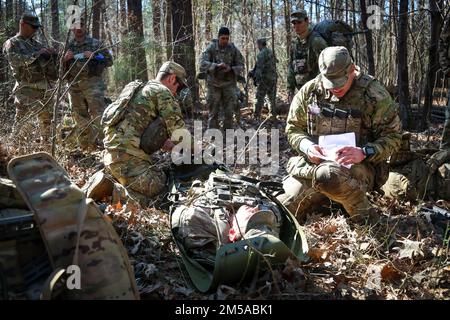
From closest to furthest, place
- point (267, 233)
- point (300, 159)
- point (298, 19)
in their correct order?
point (267, 233), point (300, 159), point (298, 19)

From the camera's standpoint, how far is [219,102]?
7930mm

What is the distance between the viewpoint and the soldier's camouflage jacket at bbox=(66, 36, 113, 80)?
21.2ft

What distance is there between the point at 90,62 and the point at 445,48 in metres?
4.73

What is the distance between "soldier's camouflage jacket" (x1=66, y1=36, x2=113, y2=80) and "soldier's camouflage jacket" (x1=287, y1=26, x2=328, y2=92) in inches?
112

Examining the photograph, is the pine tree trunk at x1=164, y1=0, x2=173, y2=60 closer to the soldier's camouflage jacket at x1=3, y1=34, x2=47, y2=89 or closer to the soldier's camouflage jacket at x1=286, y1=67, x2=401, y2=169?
the soldier's camouflage jacket at x1=3, y1=34, x2=47, y2=89

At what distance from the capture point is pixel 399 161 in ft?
14.9

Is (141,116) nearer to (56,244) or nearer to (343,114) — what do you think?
(343,114)

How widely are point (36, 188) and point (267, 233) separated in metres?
1.41

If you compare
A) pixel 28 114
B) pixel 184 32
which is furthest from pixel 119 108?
pixel 184 32

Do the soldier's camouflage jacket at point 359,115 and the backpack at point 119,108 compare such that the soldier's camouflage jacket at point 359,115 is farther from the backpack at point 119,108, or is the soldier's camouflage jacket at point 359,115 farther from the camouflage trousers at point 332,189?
the backpack at point 119,108

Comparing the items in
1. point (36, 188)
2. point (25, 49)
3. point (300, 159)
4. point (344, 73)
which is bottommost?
point (300, 159)
